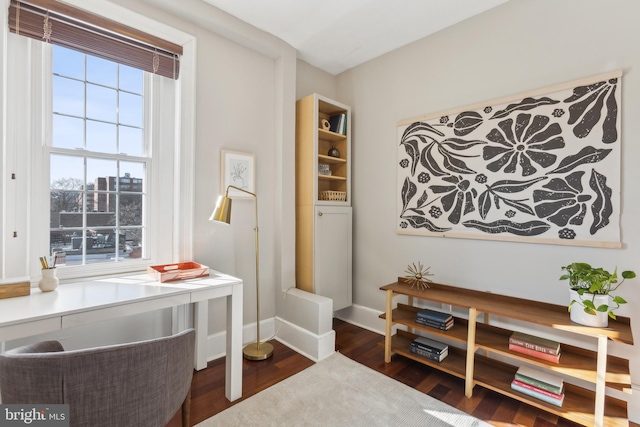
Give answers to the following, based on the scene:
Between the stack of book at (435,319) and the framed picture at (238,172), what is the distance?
1.67 metres

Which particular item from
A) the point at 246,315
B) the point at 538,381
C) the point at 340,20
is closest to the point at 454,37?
the point at 340,20

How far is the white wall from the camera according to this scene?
1.74 m

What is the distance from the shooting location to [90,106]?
77.0 inches

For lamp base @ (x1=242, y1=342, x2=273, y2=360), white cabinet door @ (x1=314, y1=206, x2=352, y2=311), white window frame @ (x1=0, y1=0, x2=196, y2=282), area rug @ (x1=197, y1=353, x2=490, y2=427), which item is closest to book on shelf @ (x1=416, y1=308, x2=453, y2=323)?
area rug @ (x1=197, y1=353, x2=490, y2=427)

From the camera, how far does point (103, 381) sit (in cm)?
97

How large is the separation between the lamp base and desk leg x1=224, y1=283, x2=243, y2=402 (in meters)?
0.45

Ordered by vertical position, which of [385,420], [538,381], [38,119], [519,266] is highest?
[38,119]

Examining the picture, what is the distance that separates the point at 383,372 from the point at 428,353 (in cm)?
35

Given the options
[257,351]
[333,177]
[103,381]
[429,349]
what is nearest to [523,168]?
[429,349]

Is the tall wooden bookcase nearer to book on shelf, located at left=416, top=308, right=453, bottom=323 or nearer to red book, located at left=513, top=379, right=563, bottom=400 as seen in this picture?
book on shelf, located at left=416, top=308, right=453, bottom=323

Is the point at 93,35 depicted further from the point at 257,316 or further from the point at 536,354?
the point at 536,354

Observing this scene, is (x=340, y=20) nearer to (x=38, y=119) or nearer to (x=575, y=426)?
(x=38, y=119)

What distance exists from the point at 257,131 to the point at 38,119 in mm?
1423

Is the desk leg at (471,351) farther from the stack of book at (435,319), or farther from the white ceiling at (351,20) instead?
the white ceiling at (351,20)
